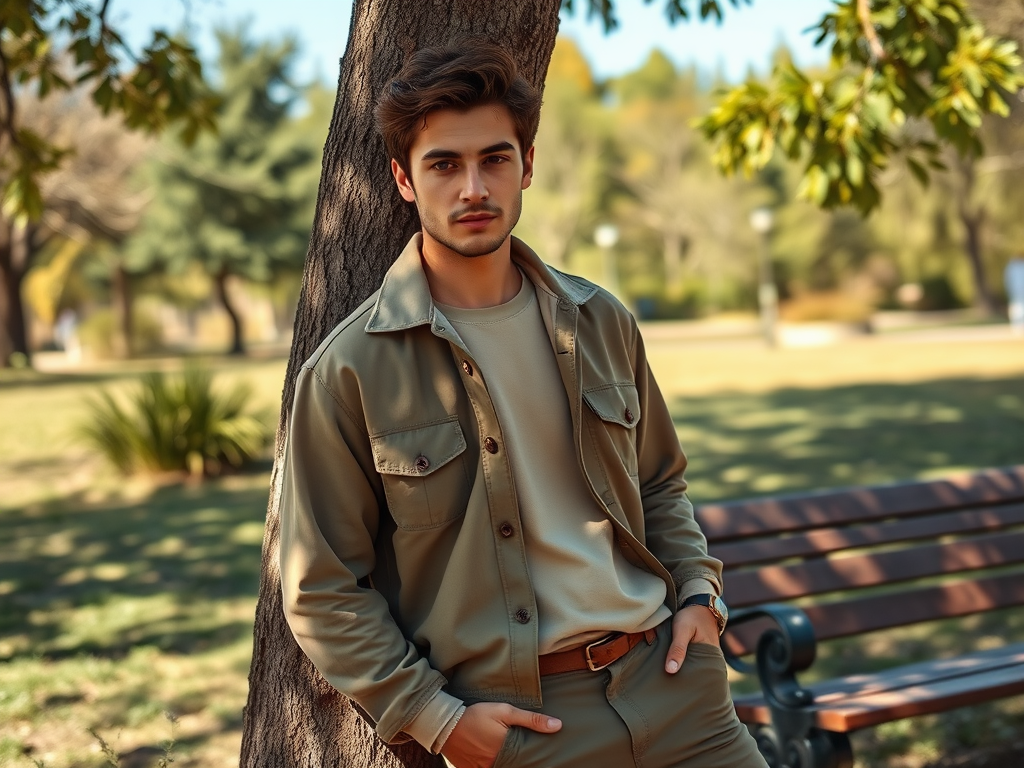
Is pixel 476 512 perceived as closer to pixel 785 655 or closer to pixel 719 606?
pixel 719 606

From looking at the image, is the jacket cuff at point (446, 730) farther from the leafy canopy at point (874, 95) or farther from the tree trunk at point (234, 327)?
the tree trunk at point (234, 327)

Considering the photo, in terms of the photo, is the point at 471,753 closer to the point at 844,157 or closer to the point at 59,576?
the point at 844,157

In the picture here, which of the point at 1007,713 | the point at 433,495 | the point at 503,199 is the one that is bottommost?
the point at 1007,713

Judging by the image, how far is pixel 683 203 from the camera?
2089 inches

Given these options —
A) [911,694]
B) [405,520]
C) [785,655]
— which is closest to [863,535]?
[911,694]

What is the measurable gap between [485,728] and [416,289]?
874 millimetres

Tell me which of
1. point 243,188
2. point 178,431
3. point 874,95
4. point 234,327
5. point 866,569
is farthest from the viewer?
point 234,327

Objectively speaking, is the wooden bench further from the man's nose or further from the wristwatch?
the man's nose

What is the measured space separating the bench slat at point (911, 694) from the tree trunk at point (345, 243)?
4.99 feet

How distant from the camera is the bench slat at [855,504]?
396 centimetres

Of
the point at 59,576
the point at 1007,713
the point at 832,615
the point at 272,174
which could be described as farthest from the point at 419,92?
the point at 272,174

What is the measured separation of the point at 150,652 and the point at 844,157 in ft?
13.6

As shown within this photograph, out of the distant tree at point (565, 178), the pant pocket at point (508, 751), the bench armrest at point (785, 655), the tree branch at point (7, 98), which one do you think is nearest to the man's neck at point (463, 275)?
the pant pocket at point (508, 751)

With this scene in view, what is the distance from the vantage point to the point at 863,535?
4.21 m
